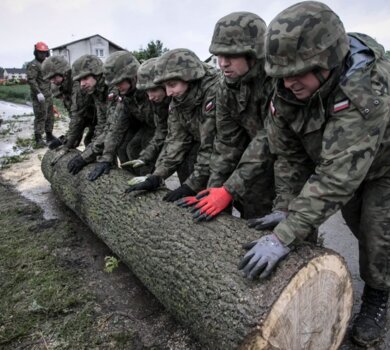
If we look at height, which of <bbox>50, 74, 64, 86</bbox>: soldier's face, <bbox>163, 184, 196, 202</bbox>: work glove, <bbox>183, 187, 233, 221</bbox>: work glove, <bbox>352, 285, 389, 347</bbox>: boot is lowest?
<bbox>352, 285, 389, 347</bbox>: boot

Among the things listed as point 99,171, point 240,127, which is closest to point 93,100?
point 99,171

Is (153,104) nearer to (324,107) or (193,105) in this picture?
(193,105)

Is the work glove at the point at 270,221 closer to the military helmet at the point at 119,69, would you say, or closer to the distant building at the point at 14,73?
the military helmet at the point at 119,69

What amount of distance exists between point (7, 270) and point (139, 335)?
5.41 ft

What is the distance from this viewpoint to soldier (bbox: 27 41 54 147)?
827cm

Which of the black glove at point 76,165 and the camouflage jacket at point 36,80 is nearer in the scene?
the black glove at point 76,165

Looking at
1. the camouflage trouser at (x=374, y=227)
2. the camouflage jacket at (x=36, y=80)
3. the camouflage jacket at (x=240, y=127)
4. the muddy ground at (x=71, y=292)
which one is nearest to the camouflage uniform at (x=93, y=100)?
the muddy ground at (x=71, y=292)

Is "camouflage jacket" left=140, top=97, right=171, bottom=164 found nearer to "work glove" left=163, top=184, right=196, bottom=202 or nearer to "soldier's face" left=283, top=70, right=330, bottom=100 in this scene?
"work glove" left=163, top=184, right=196, bottom=202

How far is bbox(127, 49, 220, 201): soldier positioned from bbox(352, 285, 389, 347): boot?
1547 mm

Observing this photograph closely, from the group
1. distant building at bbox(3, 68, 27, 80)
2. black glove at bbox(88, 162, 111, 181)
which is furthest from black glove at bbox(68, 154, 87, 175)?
distant building at bbox(3, 68, 27, 80)

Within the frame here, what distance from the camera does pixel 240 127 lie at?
3043mm

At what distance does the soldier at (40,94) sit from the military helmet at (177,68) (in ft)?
19.4

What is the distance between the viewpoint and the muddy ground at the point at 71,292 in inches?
103

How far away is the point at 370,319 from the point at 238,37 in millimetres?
2166
